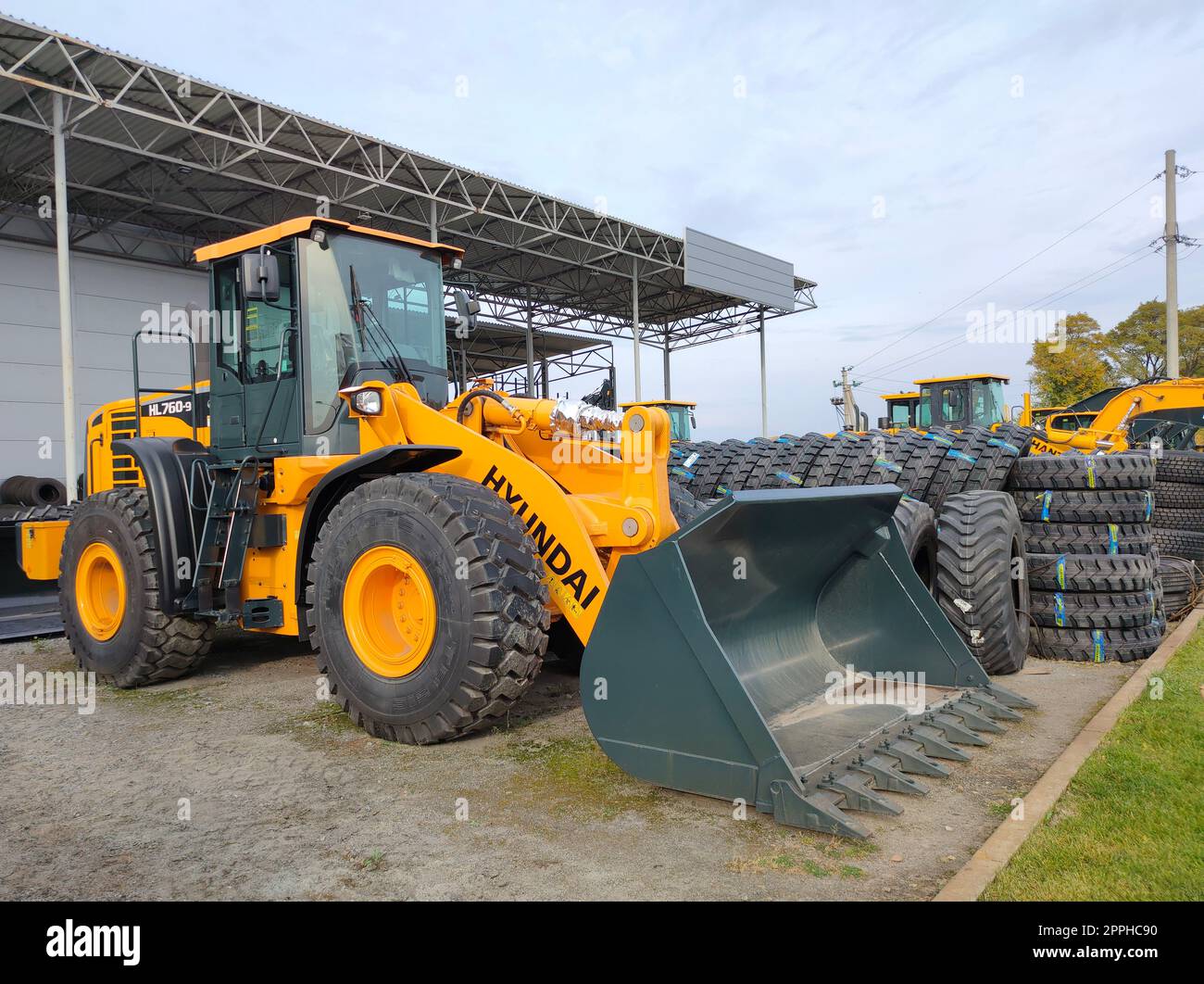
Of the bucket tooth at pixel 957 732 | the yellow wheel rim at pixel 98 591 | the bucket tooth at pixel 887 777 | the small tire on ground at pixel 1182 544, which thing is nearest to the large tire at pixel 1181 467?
the small tire on ground at pixel 1182 544

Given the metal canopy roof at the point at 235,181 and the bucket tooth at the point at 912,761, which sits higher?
the metal canopy roof at the point at 235,181

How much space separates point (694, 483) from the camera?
9555 millimetres

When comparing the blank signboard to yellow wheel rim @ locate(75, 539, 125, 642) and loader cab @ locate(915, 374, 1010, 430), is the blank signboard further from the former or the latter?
yellow wheel rim @ locate(75, 539, 125, 642)

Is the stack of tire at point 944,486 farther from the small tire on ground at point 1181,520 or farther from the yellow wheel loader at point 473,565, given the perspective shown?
the small tire on ground at point 1181,520

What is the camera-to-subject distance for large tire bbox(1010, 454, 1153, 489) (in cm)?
705

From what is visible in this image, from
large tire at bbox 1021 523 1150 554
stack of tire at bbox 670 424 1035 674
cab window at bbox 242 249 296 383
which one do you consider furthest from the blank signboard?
cab window at bbox 242 249 296 383

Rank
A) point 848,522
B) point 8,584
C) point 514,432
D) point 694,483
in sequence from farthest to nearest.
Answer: point 694,483 → point 8,584 → point 514,432 → point 848,522

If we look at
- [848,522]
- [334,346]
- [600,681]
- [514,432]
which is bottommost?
[600,681]

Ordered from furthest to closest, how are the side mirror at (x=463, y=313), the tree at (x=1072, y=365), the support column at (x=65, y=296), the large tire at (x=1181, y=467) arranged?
the tree at (x=1072, y=365)
the support column at (x=65, y=296)
the large tire at (x=1181, y=467)
the side mirror at (x=463, y=313)

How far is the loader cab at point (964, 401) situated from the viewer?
16531 millimetres

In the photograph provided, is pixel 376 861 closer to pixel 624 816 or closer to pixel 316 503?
pixel 624 816

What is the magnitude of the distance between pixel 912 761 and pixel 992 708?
3.50 feet

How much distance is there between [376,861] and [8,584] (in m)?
7.80
